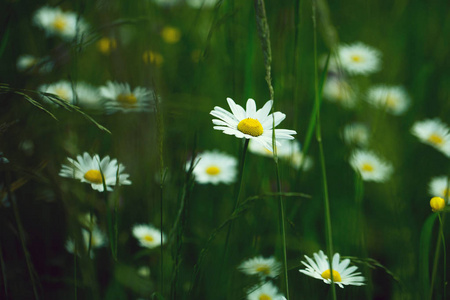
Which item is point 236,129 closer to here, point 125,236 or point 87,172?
point 87,172

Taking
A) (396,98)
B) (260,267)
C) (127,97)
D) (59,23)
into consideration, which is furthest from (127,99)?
(396,98)

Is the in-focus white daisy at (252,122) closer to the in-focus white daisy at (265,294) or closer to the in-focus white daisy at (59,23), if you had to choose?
the in-focus white daisy at (265,294)

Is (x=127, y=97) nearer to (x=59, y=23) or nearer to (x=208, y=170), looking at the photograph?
(x=208, y=170)

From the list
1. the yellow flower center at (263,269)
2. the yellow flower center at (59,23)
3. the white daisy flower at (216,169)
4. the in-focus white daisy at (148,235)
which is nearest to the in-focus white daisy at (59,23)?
the yellow flower center at (59,23)

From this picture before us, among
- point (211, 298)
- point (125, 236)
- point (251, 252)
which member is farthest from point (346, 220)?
point (125, 236)

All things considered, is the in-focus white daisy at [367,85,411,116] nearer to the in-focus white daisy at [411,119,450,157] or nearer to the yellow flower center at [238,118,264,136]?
the in-focus white daisy at [411,119,450,157]

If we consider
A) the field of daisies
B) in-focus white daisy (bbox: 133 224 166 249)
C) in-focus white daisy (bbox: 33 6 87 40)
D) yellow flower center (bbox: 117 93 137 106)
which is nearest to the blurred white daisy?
the field of daisies
